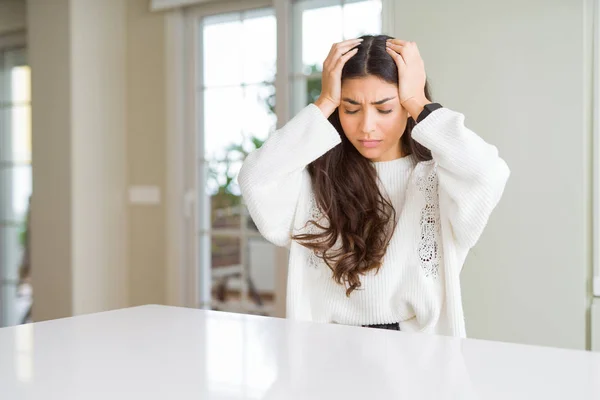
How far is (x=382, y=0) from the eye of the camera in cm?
290

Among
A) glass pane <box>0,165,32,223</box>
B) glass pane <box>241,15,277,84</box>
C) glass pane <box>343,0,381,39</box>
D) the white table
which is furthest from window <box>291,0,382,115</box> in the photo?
the white table

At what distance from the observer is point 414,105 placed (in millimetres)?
1459

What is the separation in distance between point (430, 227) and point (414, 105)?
0.28 metres

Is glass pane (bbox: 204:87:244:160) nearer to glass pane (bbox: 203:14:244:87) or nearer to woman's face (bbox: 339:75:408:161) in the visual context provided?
glass pane (bbox: 203:14:244:87)

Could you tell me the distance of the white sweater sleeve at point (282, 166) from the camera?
1.50 m

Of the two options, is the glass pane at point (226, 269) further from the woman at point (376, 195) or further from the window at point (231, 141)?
the woman at point (376, 195)

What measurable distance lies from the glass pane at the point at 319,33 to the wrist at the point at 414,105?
1824 millimetres

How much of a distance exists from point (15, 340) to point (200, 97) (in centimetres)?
289

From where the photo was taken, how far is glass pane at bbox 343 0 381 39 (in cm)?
309

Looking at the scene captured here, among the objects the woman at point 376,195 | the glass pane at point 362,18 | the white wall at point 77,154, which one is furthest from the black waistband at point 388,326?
the white wall at point 77,154

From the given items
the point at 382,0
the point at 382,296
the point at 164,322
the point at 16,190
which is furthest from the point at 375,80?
the point at 16,190

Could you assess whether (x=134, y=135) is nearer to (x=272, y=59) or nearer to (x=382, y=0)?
(x=272, y=59)

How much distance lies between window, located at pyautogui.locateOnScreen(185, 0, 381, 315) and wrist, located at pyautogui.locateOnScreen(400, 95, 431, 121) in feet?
6.23

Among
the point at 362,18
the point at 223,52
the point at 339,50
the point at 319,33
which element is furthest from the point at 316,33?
the point at 339,50
